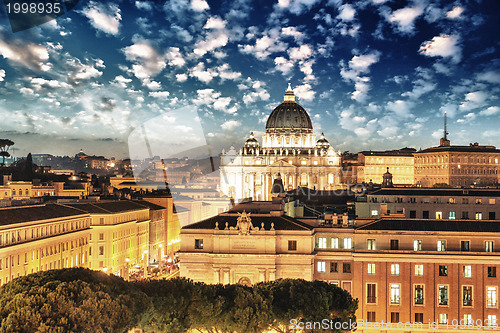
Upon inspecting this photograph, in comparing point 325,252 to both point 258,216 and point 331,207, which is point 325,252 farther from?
point 331,207

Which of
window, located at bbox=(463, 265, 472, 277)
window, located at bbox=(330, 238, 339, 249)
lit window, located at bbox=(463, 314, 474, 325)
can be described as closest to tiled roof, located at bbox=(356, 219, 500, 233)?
window, located at bbox=(330, 238, 339, 249)

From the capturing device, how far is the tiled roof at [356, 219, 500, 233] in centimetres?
5991

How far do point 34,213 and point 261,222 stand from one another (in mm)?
27044

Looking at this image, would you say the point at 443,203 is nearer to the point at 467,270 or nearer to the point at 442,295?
the point at 467,270

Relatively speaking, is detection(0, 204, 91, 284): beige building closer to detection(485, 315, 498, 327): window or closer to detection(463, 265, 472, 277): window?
detection(463, 265, 472, 277): window

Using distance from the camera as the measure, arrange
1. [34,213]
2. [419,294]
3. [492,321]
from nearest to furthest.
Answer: [492,321], [419,294], [34,213]

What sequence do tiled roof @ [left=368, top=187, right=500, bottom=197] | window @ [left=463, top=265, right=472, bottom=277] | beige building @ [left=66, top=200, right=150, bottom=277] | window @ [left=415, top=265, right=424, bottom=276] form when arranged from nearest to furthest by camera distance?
window @ [left=463, top=265, right=472, bottom=277], window @ [left=415, top=265, right=424, bottom=276], tiled roof @ [left=368, top=187, right=500, bottom=197], beige building @ [left=66, top=200, right=150, bottom=277]

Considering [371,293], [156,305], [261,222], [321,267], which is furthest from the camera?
[261,222]

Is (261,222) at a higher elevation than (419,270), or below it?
higher

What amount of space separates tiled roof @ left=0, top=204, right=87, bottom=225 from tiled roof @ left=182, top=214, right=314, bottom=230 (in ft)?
59.7

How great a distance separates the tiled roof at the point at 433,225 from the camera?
59.9 m

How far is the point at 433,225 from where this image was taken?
61062 mm

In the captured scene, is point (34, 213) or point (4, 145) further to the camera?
point (4, 145)

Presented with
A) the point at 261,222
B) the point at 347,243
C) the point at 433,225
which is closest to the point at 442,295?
the point at 433,225
